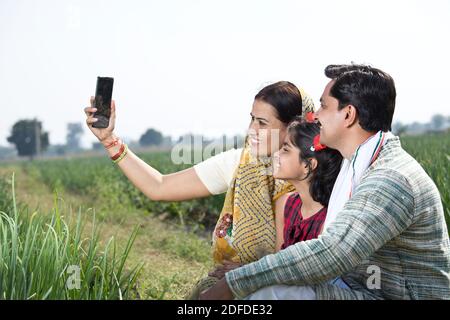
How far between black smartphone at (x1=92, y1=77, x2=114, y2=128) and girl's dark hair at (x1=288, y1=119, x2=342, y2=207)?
916 millimetres

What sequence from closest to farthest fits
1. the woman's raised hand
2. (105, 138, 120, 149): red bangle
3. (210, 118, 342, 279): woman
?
(210, 118, 342, 279): woman < the woman's raised hand < (105, 138, 120, 149): red bangle

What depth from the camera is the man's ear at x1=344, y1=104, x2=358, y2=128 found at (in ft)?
6.49

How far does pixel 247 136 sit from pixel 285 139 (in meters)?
0.27

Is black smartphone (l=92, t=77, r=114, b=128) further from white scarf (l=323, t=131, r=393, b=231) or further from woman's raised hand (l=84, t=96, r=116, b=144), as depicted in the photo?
white scarf (l=323, t=131, r=393, b=231)

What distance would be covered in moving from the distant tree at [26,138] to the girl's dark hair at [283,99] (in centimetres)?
7517

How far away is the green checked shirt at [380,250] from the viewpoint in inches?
64.9

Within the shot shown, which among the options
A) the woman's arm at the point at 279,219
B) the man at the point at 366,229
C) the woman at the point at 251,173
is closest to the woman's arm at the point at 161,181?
the woman at the point at 251,173

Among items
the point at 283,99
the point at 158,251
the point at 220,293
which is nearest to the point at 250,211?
the point at 283,99

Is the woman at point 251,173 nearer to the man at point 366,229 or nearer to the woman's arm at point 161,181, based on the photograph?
the woman's arm at point 161,181

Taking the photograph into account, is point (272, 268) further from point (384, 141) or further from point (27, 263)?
point (27, 263)

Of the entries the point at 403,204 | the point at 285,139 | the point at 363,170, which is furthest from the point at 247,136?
the point at 403,204

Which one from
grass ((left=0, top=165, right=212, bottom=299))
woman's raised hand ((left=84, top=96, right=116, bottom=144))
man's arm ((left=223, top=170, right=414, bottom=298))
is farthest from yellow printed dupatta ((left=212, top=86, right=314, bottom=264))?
man's arm ((left=223, top=170, right=414, bottom=298))

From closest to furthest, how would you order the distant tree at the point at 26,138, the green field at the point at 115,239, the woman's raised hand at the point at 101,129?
1. the green field at the point at 115,239
2. the woman's raised hand at the point at 101,129
3. the distant tree at the point at 26,138

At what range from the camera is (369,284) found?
1913 millimetres
